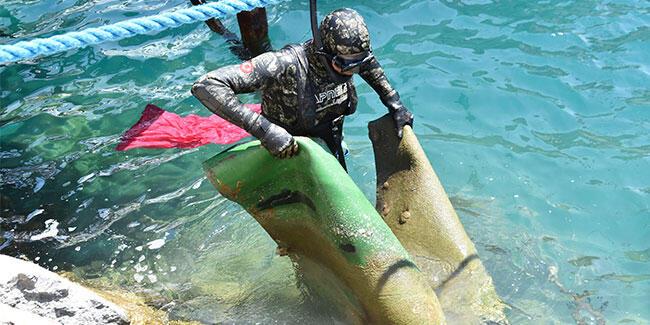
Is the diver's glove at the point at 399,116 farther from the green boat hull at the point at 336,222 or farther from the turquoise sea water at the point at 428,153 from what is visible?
the turquoise sea water at the point at 428,153

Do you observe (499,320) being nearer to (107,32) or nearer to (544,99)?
(107,32)

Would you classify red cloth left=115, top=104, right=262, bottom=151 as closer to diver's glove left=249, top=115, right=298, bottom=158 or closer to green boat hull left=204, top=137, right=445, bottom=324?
green boat hull left=204, top=137, right=445, bottom=324

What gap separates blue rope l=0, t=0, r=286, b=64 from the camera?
3.67 metres

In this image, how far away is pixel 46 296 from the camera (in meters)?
3.46

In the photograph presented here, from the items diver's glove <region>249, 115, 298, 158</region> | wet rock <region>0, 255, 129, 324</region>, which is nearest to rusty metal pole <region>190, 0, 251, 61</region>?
diver's glove <region>249, 115, 298, 158</region>

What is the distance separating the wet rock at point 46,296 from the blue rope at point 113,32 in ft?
3.16

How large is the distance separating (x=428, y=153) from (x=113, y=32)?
293cm

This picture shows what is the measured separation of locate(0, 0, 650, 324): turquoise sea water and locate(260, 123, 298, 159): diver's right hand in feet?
3.65

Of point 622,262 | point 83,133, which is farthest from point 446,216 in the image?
point 83,133

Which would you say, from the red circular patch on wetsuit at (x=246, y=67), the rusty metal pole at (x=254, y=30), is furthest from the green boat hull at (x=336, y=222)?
the rusty metal pole at (x=254, y=30)

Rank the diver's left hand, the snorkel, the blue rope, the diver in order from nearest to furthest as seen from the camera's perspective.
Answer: the blue rope
the diver
the snorkel
the diver's left hand

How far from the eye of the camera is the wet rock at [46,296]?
333 cm

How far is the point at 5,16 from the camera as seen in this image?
30.6 feet

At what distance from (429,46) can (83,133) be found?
11.2ft
